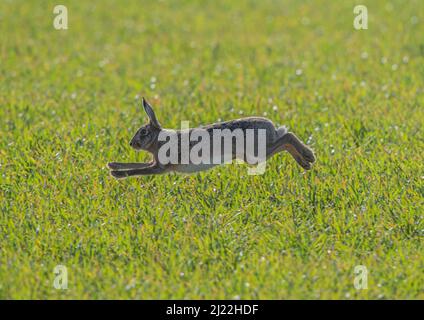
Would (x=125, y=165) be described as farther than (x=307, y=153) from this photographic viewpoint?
No

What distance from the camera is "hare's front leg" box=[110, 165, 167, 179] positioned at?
24.0 feet

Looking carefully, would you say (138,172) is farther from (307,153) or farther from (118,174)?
(307,153)

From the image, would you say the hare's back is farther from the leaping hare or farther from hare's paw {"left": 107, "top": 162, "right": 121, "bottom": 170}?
hare's paw {"left": 107, "top": 162, "right": 121, "bottom": 170}

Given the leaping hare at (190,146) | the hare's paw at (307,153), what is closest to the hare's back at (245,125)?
the leaping hare at (190,146)

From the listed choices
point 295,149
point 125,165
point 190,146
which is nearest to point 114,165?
point 125,165

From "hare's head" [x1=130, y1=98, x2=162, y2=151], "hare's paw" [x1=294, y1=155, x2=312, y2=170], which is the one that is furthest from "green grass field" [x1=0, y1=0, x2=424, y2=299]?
"hare's head" [x1=130, y1=98, x2=162, y2=151]

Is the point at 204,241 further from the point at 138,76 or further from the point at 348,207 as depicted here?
the point at 138,76

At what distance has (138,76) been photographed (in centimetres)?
1179

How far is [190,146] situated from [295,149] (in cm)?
87

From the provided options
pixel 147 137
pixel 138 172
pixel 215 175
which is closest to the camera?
pixel 138 172

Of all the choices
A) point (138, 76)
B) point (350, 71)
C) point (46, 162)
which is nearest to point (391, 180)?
point (46, 162)

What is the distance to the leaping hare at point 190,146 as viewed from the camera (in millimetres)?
7340

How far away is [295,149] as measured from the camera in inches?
298
